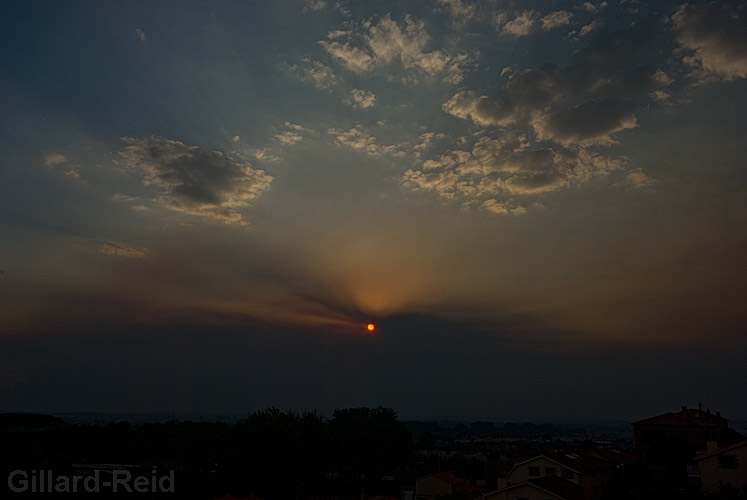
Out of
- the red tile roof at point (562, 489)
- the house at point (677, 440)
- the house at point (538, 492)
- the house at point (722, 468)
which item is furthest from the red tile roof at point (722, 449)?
the house at point (538, 492)

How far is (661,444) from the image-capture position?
139 feet

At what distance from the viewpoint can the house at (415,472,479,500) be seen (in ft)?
140

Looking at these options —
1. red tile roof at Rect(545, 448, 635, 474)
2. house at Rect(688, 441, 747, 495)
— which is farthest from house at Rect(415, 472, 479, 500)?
house at Rect(688, 441, 747, 495)

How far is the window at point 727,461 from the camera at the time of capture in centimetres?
3347

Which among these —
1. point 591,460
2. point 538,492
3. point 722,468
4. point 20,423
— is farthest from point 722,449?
point 20,423

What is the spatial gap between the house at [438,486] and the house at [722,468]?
14677 millimetres

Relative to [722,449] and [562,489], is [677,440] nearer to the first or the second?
[722,449]

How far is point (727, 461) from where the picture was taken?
111ft

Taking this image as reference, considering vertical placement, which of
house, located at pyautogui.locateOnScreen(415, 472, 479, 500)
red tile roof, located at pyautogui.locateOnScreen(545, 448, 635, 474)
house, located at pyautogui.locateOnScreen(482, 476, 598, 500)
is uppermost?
house, located at pyautogui.locateOnScreen(482, 476, 598, 500)

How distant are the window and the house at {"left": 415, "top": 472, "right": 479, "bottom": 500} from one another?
1568 cm

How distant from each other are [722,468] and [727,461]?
1.64 feet

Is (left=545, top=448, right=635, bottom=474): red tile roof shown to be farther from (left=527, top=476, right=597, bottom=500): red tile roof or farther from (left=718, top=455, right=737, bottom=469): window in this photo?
(left=718, top=455, right=737, bottom=469): window

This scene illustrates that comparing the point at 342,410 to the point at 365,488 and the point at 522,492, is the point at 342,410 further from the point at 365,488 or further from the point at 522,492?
the point at 522,492

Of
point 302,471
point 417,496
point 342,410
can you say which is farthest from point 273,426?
point 342,410
